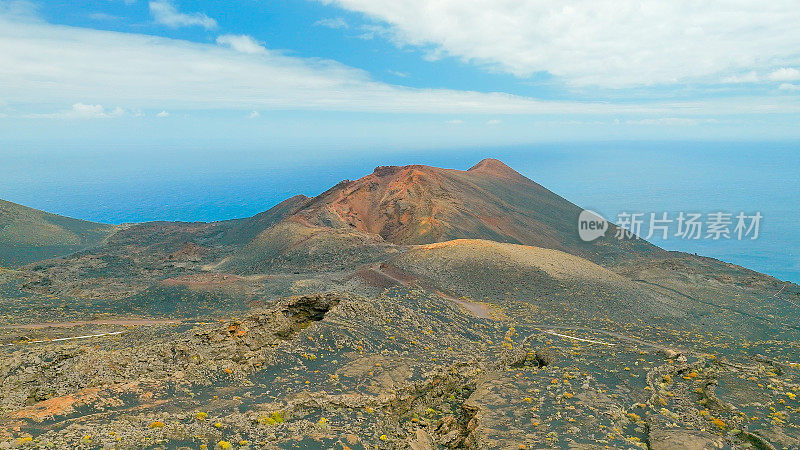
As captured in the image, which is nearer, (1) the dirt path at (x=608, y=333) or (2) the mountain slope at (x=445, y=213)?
(1) the dirt path at (x=608, y=333)

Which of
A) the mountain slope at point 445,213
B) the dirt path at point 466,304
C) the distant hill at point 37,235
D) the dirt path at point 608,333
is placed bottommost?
the dirt path at point 608,333

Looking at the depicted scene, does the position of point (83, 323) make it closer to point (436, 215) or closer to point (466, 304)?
point (466, 304)

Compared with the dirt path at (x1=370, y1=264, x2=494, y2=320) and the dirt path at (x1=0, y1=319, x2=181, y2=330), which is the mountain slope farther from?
the dirt path at (x1=0, y1=319, x2=181, y2=330)

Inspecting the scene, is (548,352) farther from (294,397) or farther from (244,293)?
(244,293)

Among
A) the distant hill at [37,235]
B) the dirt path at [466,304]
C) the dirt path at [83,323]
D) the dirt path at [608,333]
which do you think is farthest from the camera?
the distant hill at [37,235]

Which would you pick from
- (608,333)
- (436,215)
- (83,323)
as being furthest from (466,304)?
(83,323)

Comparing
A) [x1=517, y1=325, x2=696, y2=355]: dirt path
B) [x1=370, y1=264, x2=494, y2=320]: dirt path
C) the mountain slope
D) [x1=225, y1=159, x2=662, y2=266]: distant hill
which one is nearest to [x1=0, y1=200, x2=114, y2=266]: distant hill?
[x1=225, y1=159, x2=662, y2=266]: distant hill

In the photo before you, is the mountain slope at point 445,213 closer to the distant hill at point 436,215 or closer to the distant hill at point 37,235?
the distant hill at point 436,215

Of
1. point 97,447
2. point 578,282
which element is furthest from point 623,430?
point 578,282

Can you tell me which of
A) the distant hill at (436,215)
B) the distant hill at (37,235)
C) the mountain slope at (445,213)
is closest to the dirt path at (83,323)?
the distant hill at (436,215)
